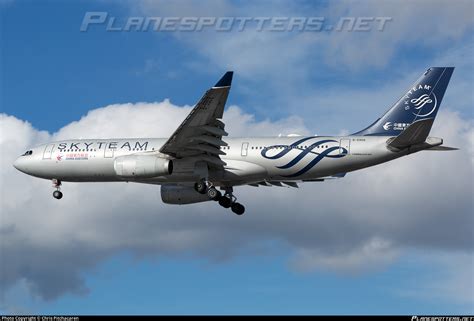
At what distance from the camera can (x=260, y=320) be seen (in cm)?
4431

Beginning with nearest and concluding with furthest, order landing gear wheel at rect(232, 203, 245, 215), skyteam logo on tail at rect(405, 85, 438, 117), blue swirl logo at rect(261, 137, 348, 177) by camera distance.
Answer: blue swirl logo at rect(261, 137, 348, 177) → skyteam logo on tail at rect(405, 85, 438, 117) → landing gear wheel at rect(232, 203, 245, 215)

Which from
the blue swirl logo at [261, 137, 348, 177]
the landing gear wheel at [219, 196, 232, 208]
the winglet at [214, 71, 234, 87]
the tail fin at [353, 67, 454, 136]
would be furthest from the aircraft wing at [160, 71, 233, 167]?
the tail fin at [353, 67, 454, 136]

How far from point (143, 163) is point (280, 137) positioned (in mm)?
8873

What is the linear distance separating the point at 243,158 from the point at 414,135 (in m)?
11.0

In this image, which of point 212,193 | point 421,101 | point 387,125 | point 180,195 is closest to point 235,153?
point 212,193

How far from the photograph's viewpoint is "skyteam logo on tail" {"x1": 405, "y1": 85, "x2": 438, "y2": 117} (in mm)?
54188

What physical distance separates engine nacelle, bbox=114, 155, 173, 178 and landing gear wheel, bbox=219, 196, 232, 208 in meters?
6.44

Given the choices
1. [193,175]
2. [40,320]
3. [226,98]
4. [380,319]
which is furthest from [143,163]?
[380,319]

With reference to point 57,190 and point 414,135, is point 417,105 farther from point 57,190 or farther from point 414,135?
point 57,190

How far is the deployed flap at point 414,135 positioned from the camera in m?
49.1

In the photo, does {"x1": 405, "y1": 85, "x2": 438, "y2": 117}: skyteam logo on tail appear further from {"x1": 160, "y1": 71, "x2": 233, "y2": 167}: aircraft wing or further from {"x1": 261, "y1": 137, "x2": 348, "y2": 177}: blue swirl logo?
{"x1": 160, "y1": 71, "x2": 233, "y2": 167}: aircraft wing

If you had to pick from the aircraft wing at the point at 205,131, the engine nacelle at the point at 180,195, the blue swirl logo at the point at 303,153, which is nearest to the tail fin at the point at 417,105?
the blue swirl logo at the point at 303,153

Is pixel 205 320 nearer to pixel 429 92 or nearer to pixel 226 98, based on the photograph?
pixel 226 98

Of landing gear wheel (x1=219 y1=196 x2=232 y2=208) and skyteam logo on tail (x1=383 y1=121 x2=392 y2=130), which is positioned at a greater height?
skyteam logo on tail (x1=383 y1=121 x2=392 y2=130)
